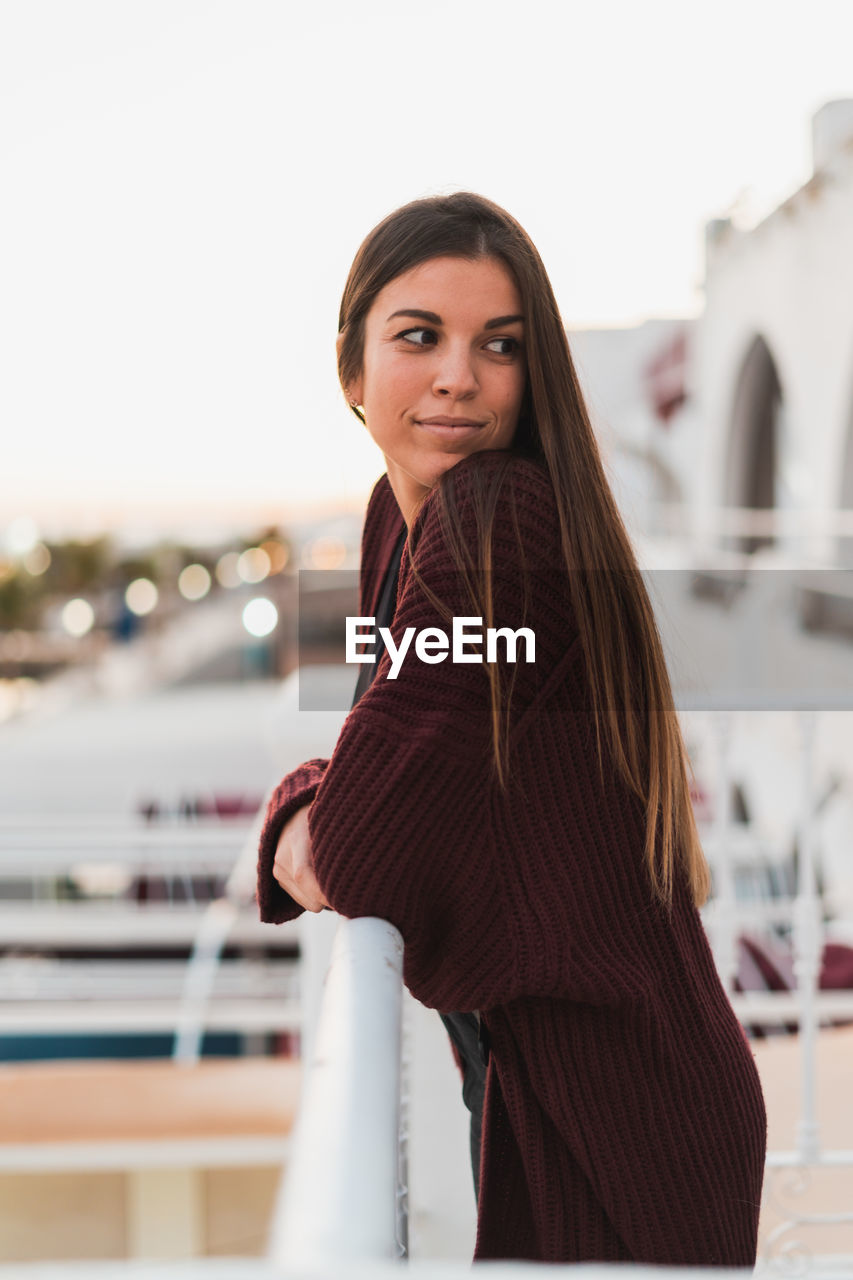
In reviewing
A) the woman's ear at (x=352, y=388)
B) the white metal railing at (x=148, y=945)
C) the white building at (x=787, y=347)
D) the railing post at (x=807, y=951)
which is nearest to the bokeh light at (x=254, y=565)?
the white building at (x=787, y=347)

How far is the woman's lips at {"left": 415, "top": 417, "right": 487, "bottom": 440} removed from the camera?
1065 mm

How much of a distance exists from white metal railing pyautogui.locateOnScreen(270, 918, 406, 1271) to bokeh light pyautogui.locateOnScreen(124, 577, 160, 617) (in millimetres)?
25115

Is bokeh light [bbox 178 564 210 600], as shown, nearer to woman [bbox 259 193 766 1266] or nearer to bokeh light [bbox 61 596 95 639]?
bokeh light [bbox 61 596 95 639]

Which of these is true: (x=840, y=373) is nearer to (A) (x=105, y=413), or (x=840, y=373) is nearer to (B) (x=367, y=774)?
(B) (x=367, y=774)

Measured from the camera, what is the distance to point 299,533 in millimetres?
11219

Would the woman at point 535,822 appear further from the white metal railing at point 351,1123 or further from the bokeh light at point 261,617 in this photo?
the bokeh light at point 261,617

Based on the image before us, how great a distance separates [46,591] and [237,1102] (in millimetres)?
21137

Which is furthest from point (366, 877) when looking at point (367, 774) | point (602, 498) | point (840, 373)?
point (840, 373)

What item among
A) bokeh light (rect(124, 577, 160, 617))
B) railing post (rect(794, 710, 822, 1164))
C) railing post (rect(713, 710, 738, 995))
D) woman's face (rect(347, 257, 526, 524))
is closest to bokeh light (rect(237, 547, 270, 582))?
bokeh light (rect(124, 577, 160, 617))

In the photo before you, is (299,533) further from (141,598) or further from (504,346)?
(141,598)

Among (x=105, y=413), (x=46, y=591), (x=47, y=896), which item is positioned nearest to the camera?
(x=47, y=896)

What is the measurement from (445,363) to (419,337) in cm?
5

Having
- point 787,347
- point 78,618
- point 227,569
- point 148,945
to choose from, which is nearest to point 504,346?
point 148,945

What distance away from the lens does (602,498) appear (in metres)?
1.01
